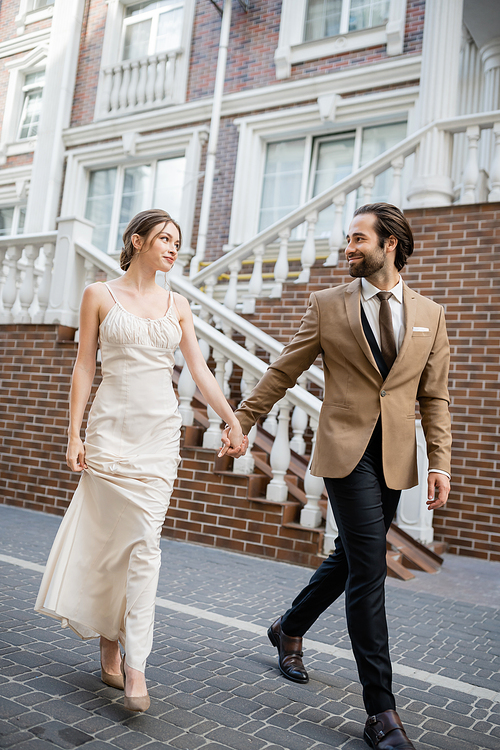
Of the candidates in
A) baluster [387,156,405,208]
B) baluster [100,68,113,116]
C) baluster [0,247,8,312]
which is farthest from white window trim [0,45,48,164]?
baluster [387,156,405,208]

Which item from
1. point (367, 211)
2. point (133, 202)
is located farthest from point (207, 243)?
point (367, 211)

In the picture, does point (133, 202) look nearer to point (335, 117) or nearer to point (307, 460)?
point (335, 117)

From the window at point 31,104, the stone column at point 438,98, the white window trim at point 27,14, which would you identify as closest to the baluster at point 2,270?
the stone column at point 438,98

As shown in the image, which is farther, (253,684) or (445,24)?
(445,24)

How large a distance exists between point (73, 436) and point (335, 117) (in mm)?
8461

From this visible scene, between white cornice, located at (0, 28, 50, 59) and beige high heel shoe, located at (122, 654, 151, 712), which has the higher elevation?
white cornice, located at (0, 28, 50, 59)

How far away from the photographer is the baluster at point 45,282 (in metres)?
7.11

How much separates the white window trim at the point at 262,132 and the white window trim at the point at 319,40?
74 cm

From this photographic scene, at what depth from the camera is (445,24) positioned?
713 centimetres

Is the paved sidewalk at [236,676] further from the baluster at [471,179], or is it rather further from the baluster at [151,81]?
the baluster at [151,81]

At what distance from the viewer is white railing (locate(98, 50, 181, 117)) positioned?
38.0 ft

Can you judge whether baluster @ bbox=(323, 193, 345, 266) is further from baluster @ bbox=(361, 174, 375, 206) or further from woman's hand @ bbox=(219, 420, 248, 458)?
woman's hand @ bbox=(219, 420, 248, 458)

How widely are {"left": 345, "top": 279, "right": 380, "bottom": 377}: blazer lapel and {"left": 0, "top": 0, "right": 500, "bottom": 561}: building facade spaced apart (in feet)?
9.04

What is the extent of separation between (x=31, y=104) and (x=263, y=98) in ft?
21.4
